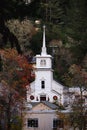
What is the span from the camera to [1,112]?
40.9m

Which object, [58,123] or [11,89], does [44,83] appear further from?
[11,89]

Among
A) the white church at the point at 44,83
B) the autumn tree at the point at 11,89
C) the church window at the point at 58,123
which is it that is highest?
the white church at the point at 44,83

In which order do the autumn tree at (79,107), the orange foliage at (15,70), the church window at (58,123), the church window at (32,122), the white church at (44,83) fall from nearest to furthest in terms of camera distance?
the autumn tree at (79,107)
the church window at (58,123)
the orange foliage at (15,70)
the church window at (32,122)
the white church at (44,83)

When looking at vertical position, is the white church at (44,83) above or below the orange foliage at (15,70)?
above

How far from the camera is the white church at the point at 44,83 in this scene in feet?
257

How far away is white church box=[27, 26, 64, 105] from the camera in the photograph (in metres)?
78.4

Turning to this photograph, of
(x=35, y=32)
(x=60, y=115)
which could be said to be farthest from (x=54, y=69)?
(x=60, y=115)

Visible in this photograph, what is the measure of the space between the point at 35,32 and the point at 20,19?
265ft

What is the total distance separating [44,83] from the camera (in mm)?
80062

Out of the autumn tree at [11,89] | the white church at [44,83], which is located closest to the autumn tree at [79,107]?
the autumn tree at [11,89]

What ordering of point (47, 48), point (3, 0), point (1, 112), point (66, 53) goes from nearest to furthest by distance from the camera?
point (3, 0) < point (1, 112) < point (66, 53) < point (47, 48)

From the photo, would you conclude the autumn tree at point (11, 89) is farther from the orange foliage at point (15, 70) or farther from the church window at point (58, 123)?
the church window at point (58, 123)

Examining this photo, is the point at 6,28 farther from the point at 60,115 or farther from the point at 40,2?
the point at 60,115

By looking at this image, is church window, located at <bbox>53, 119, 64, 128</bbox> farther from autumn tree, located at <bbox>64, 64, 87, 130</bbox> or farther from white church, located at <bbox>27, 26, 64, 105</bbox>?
white church, located at <bbox>27, 26, 64, 105</bbox>
